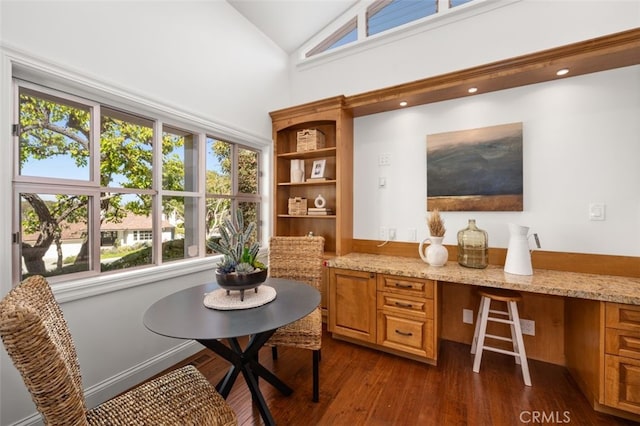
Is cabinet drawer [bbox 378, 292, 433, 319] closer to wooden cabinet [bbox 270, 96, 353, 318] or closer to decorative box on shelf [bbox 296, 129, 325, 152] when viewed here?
wooden cabinet [bbox 270, 96, 353, 318]

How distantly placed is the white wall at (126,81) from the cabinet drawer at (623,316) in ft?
9.68

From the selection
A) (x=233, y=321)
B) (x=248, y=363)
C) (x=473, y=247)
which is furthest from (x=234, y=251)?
(x=473, y=247)

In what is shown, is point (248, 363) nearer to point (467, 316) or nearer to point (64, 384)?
point (64, 384)

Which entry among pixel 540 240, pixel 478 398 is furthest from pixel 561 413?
pixel 540 240

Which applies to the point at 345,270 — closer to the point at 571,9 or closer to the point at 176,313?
the point at 176,313

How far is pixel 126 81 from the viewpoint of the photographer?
1893 millimetres

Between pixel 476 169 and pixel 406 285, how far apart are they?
1.26m

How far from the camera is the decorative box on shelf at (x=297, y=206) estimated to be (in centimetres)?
321

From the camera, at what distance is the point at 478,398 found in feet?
5.98

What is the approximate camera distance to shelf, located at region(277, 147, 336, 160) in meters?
3.04

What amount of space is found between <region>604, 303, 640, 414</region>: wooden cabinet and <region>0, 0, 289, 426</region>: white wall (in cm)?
296

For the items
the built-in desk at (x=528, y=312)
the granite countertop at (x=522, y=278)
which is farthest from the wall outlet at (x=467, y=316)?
the granite countertop at (x=522, y=278)

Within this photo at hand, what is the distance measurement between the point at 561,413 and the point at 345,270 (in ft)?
5.58

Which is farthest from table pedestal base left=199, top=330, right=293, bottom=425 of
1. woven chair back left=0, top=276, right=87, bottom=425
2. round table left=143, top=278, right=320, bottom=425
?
woven chair back left=0, top=276, right=87, bottom=425
